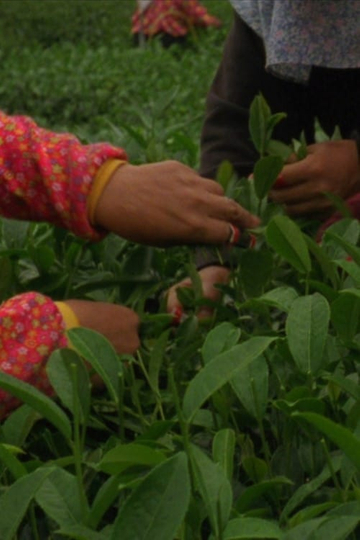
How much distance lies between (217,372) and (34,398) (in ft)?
0.42

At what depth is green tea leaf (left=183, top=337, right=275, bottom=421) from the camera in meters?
0.99

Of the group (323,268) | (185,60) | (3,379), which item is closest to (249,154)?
(323,268)

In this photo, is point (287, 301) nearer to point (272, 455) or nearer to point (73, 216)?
point (272, 455)

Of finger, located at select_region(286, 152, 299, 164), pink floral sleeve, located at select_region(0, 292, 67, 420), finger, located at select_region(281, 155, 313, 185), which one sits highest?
pink floral sleeve, located at select_region(0, 292, 67, 420)

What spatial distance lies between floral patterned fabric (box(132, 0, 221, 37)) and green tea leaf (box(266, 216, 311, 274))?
21.5ft

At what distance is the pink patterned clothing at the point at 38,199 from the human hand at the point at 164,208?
33 millimetres

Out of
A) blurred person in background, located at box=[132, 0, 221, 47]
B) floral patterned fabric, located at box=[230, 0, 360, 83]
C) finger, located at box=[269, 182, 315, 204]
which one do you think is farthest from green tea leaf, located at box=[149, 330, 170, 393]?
blurred person in background, located at box=[132, 0, 221, 47]

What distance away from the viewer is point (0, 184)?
161 centimetres

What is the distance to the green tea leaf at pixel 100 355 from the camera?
1.11 m

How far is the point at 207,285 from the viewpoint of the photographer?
66.5 inches

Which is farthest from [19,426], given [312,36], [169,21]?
[169,21]

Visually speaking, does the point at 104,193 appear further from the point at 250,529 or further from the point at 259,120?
the point at 250,529

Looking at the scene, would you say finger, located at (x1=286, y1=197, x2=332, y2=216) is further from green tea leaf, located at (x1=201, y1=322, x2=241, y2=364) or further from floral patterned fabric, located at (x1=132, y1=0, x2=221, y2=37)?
floral patterned fabric, located at (x1=132, y1=0, x2=221, y2=37)

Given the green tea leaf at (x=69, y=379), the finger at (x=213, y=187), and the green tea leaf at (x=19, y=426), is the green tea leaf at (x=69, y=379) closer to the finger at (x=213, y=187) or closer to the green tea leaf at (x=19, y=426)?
the green tea leaf at (x=19, y=426)
